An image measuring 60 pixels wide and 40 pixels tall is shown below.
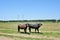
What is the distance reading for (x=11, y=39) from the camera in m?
22.4

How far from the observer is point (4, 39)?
22.1 m

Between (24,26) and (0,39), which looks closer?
(0,39)

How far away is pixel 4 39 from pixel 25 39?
8.49 ft

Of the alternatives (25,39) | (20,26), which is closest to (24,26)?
(20,26)

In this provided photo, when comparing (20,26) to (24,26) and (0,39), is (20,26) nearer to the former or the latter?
(24,26)

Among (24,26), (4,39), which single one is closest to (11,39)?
(4,39)

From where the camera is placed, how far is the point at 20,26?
31672mm

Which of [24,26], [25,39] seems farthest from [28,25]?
[25,39]

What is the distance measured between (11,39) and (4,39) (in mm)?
866

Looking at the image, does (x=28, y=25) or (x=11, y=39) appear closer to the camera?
(x=11, y=39)

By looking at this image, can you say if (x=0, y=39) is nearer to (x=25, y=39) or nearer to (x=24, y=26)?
(x=25, y=39)

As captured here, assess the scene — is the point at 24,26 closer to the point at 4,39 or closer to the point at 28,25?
the point at 28,25

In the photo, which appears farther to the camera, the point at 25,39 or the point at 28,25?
the point at 28,25

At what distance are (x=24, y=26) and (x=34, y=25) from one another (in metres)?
2.16
